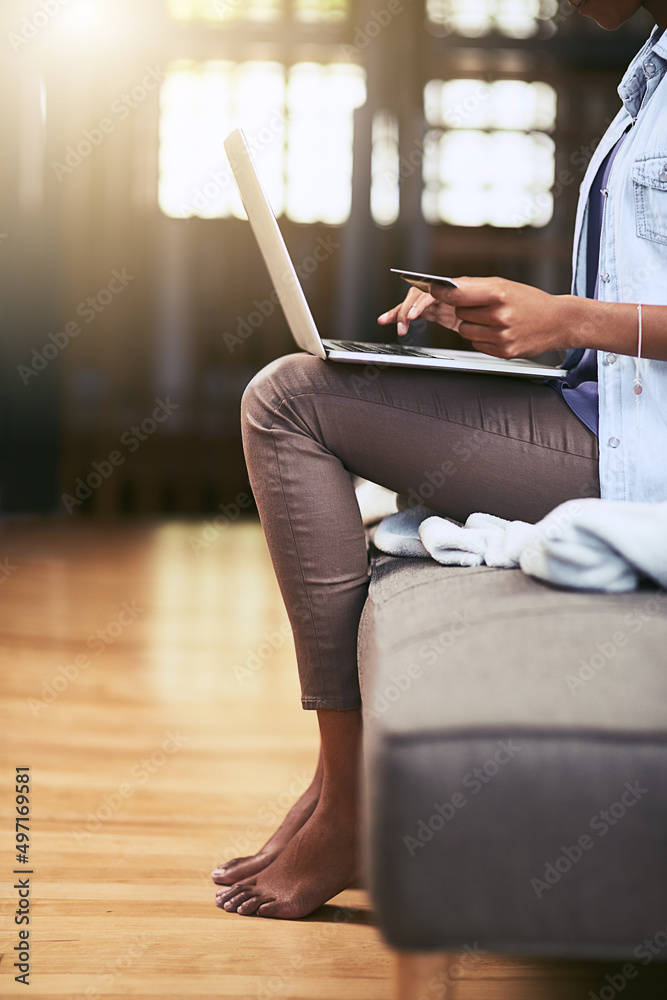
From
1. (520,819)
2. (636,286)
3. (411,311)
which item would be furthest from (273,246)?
(520,819)

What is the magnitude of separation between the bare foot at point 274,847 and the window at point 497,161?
3594mm

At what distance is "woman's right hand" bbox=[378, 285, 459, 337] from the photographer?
0.98 meters

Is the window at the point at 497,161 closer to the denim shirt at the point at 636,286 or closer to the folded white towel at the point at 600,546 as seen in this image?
the denim shirt at the point at 636,286

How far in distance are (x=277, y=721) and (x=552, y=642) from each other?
101 centimetres

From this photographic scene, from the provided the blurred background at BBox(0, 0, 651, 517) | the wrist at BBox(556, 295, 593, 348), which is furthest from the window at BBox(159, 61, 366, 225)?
the wrist at BBox(556, 295, 593, 348)

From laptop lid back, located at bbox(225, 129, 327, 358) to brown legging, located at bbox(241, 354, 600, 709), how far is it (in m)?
0.05

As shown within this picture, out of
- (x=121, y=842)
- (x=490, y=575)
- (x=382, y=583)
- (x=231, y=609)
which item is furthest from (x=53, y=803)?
(x=231, y=609)

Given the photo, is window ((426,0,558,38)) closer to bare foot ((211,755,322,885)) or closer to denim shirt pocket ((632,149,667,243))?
denim shirt pocket ((632,149,667,243))

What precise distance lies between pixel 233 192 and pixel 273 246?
3.59m

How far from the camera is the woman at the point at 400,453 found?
0.88 metres

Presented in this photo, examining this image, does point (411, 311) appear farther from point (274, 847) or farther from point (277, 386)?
point (274, 847)

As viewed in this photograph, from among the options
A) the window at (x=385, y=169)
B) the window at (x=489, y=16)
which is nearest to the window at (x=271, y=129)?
the window at (x=385, y=169)

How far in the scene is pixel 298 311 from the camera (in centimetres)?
84

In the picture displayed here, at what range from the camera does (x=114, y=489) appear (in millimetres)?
4262
